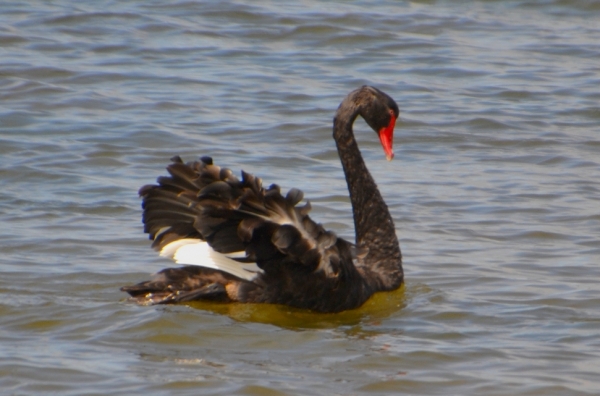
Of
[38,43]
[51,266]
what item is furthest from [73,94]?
[51,266]

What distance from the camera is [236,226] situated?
17.9 ft

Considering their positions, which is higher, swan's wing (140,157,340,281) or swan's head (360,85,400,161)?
swan's head (360,85,400,161)

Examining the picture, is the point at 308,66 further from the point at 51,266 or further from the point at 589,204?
the point at 51,266

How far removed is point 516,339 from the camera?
5355mm

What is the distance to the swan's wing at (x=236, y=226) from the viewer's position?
5.38m

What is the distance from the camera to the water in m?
5.02

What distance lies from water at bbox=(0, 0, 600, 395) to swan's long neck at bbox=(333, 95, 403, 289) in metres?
0.29

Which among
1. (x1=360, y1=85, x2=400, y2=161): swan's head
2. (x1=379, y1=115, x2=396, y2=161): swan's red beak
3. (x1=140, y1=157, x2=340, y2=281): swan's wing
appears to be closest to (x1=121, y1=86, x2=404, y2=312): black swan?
(x1=140, y1=157, x2=340, y2=281): swan's wing

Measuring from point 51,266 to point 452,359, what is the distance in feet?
8.34

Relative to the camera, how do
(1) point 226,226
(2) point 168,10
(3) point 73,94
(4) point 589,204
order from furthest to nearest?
(2) point 168,10
(3) point 73,94
(4) point 589,204
(1) point 226,226

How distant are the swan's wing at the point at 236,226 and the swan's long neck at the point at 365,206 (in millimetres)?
783

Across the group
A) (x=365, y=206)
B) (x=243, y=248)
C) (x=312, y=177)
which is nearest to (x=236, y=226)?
(x=243, y=248)

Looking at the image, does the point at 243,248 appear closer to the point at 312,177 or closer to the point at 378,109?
the point at 378,109

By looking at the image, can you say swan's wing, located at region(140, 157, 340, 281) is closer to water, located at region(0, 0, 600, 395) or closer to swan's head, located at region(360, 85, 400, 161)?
water, located at region(0, 0, 600, 395)
